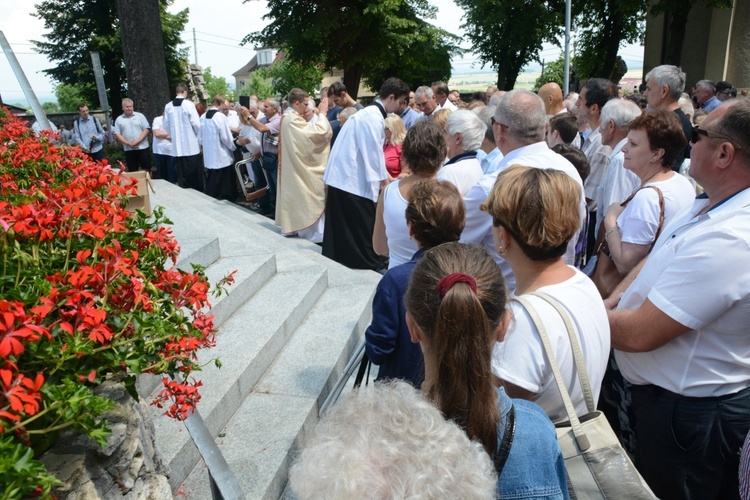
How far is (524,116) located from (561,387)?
217 centimetres

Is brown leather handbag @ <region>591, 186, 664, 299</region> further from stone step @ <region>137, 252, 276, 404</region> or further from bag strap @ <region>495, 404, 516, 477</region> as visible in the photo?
stone step @ <region>137, 252, 276, 404</region>

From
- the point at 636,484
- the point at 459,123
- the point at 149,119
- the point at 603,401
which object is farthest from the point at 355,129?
the point at 149,119

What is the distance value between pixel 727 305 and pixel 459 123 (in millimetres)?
2710

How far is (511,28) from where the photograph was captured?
31500 mm

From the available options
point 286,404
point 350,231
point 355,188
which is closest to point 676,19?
point 355,188

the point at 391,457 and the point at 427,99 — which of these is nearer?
the point at 391,457

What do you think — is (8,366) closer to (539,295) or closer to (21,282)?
(21,282)

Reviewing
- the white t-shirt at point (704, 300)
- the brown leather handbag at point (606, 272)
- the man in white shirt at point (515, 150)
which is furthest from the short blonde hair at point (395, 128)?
the white t-shirt at point (704, 300)

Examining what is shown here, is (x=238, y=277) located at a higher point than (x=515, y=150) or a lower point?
lower

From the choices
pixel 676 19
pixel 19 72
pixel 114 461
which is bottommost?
pixel 114 461

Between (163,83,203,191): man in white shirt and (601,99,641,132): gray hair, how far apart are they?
306 inches

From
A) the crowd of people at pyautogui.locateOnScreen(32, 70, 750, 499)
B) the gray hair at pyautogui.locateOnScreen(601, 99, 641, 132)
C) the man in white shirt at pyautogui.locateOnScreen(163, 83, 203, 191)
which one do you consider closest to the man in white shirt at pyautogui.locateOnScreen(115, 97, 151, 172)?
the man in white shirt at pyautogui.locateOnScreen(163, 83, 203, 191)

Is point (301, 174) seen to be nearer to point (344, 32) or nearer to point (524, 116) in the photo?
point (524, 116)

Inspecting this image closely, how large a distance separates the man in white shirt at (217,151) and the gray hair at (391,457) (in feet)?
29.6
